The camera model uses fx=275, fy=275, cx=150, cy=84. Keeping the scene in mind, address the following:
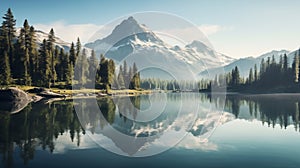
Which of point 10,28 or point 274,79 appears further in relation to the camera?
point 274,79

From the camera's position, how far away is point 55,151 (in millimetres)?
21281

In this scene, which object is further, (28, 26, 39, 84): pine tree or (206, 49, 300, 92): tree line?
(206, 49, 300, 92): tree line

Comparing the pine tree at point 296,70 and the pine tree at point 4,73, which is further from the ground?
the pine tree at point 296,70

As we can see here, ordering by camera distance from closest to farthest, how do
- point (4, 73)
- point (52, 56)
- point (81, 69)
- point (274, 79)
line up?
point (4, 73) < point (52, 56) < point (81, 69) < point (274, 79)

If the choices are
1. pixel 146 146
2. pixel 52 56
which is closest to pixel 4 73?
pixel 52 56

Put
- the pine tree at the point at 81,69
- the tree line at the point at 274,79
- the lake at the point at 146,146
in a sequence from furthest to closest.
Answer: the tree line at the point at 274,79
the pine tree at the point at 81,69
the lake at the point at 146,146

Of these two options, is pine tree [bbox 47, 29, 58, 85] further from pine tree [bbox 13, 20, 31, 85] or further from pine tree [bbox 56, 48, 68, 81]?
pine tree [bbox 13, 20, 31, 85]

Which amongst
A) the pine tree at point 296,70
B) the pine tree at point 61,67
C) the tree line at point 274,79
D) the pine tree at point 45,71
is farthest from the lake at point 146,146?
the tree line at point 274,79

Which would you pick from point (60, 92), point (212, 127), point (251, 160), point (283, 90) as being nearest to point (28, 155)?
point (251, 160)

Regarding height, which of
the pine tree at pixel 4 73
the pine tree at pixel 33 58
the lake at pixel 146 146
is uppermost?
the pine tree at pixel 33 58

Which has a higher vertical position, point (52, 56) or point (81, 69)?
point (52, 56)

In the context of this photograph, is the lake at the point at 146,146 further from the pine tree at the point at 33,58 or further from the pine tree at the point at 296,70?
the pine tree at the point at 296,70

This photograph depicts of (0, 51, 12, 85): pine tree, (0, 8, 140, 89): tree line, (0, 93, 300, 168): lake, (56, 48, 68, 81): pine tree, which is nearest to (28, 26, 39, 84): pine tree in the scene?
(0, 8, 140, 89): tree line

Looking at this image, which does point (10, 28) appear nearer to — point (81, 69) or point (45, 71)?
point (45, 71)
